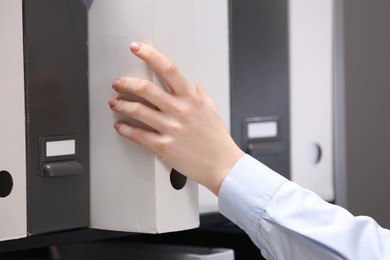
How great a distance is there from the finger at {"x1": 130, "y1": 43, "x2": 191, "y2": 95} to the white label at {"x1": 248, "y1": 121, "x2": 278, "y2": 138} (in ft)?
0.77

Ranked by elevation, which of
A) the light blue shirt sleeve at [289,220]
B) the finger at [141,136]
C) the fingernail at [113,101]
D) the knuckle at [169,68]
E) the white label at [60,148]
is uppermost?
the knuckle at [169,68]

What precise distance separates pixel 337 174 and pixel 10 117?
54 cm

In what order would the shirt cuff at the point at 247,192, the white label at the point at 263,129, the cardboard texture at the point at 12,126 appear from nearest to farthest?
the cardboard texture at the point at 12,126 → the shirt cuff at the point at 247,192 → the white label at the point at 263,129

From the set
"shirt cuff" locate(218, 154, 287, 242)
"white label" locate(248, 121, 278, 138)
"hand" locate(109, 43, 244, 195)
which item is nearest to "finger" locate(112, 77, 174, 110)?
"hand" locate(109, 43, 244, 195)

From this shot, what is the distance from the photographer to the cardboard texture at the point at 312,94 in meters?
1.06

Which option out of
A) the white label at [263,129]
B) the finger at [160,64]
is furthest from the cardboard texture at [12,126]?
the white label at [263,129]

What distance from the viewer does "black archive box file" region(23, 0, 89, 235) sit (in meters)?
0.77

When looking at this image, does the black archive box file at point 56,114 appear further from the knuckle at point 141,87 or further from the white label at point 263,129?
the white label at point 263,129

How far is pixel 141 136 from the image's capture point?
776 mm

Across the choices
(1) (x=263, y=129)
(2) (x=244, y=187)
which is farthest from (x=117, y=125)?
(1) (x=263, y=129)

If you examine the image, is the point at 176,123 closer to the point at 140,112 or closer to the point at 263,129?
the point at 140,112

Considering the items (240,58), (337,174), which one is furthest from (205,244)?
(240,58)

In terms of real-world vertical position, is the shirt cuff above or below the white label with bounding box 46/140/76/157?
below

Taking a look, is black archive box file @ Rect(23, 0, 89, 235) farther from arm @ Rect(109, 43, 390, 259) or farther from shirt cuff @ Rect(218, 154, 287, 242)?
shirt cuff @ Rect(218, 154, 287, 242)
